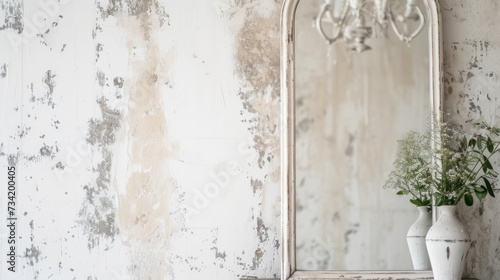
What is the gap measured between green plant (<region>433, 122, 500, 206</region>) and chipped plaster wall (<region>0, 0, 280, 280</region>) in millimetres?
A: 690

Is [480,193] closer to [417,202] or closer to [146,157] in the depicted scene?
[417,202]

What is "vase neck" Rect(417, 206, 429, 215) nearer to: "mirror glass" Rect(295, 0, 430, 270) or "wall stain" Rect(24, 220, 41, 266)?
"mirror glass" Rect(295, 0, 430, 270)

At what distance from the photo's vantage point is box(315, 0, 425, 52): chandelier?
2.99m

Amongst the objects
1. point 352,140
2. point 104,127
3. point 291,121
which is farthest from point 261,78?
point 104,127

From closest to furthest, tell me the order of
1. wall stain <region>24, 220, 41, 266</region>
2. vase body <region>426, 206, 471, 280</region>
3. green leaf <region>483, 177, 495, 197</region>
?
vase body <region>426, 206, 471, 280</region> → green leaf <region>483, 177, 495, 197</region> → wall stain <region>24, 220, 41, 266</region>

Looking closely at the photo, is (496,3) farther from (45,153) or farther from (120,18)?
(45,153)

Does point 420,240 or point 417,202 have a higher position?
point 417,202

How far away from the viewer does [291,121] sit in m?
2.94

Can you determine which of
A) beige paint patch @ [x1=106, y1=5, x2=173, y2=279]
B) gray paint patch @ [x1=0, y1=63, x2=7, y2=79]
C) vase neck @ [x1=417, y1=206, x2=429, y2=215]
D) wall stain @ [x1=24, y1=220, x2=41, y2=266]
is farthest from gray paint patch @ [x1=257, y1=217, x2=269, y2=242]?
gray paint patch @ [x1=0, y1=63, x2=7, y2=79]

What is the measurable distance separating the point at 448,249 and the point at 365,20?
40.2 inches

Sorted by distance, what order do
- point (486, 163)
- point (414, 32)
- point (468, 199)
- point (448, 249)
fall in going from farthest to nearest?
1. point (414, 32)
2. point (486, 163)
3. point (468, 199)
4. point (448, 249)

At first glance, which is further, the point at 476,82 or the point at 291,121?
the point at 476,82

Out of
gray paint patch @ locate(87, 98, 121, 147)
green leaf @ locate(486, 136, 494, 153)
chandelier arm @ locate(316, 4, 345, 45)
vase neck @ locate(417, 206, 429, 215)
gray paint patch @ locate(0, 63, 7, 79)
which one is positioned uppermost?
chandelier arm @ locate(316, 4, 345, 45)

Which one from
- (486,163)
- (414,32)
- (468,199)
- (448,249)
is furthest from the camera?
(414,32)
